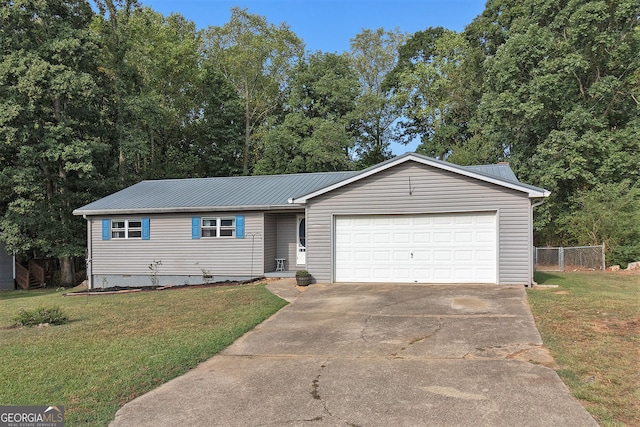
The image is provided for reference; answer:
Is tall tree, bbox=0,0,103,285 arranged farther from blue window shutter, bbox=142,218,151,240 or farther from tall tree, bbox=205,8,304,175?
tall tree, bbox=205,8,304,175

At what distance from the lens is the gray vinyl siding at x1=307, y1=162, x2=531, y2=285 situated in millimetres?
11758

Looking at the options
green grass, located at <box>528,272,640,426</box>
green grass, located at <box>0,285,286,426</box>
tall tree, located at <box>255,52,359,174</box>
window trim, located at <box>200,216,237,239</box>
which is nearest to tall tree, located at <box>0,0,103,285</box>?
window trim, located at <box>200,216,237,239</box>

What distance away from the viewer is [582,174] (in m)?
21.1

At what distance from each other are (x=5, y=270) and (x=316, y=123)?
66.6 ft

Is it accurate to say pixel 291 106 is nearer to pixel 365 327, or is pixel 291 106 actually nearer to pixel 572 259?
pixel 572 259

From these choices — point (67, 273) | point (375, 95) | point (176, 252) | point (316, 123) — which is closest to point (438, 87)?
point (375, 95)

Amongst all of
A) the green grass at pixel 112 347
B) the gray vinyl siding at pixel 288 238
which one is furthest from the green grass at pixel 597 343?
the gray vinyl siding at pixel 288 238

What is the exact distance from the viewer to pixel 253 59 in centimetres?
3362

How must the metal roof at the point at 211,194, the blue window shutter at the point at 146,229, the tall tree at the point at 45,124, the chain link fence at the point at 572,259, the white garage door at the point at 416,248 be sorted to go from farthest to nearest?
the tall tree at the point at 45,124 < the chain link fence at the point at 572,259 < the blue window shutter at the point at 146,229 < the metal roof at the point at 211,194 < the white garage door at the point at 416,248

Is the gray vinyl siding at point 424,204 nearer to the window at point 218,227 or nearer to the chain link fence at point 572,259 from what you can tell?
the window at point 218,227

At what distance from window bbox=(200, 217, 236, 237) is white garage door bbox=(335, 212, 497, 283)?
4.56 m

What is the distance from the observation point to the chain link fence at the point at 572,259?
18.0m

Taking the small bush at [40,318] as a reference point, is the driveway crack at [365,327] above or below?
above

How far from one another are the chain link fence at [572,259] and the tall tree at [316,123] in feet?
46.0
